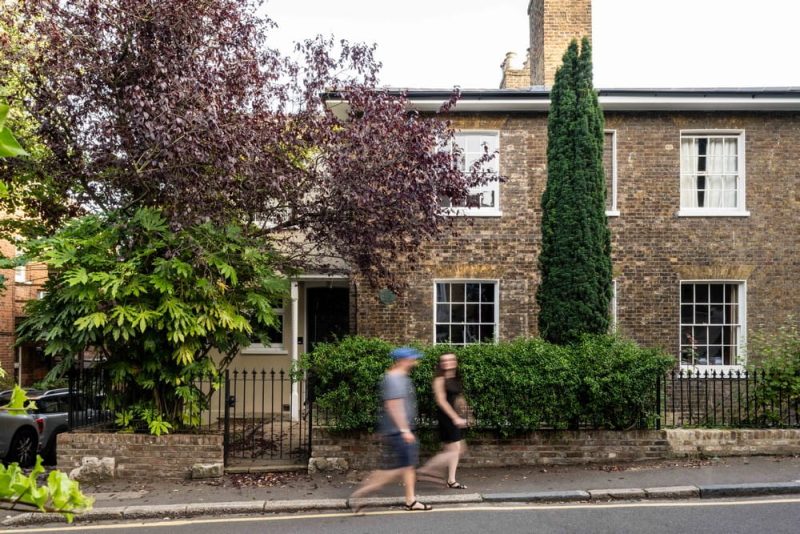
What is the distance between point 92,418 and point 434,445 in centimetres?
542

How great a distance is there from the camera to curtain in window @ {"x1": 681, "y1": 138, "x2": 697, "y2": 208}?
13680mm

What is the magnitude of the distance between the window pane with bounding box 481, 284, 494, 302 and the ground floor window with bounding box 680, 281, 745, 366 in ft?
13.5

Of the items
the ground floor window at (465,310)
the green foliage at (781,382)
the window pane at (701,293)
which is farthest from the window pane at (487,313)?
the green foliage at (781,382)

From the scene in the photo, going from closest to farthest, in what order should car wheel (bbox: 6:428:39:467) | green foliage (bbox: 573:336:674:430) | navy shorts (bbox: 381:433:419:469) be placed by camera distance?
navy shorts (bbox: 381:433:419:469) < green foliage (bbox: 573:336:674:430) < car wheel (bbox: 6:428:39:467)

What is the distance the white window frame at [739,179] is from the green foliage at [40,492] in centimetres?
1385

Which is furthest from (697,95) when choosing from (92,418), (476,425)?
(92,418)

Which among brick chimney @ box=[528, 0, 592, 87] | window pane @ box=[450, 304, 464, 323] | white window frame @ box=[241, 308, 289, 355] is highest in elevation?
brick chimney @ box=[528, 0, 592, 87]

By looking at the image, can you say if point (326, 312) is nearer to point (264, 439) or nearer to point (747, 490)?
point (264, 439)

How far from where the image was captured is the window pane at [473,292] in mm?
13680

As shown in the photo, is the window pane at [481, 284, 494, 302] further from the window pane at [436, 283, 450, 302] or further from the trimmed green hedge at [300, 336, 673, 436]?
the trimmed green hedge at [300, 336, 673, 436]

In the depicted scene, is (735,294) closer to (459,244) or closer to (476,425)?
(459,244)

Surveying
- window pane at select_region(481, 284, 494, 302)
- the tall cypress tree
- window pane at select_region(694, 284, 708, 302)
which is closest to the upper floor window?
window pane at select_region(481, 284, 494, 302)

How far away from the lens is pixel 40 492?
4.22 feet

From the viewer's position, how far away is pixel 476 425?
9.30m
